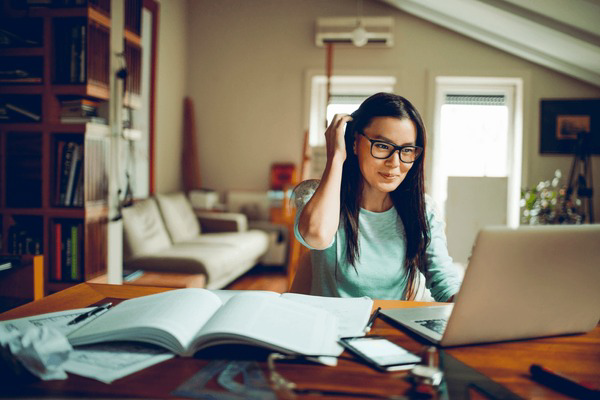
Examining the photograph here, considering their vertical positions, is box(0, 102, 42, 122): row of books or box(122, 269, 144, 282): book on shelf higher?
box(0, 102, 42, 122): row of books

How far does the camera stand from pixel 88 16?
9.03 ft

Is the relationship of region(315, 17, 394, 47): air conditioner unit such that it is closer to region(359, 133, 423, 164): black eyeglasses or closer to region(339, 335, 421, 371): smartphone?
region(359, 133, 423, 164): black eyeglasses

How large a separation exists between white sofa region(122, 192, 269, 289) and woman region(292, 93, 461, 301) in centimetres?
224

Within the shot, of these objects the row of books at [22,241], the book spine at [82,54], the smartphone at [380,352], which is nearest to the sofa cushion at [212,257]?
the row of books at [22,241]

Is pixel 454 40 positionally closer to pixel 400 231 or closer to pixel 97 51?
pixel 97 51

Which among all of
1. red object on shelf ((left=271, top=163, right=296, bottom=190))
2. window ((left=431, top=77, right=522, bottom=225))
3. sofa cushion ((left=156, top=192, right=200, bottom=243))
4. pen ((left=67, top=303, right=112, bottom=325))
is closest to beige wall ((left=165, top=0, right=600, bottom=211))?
red object on shelf ((left=271, top=163, right=296, bottom=190))

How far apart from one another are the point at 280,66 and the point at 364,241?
4.43 metres

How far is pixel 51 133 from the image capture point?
2803 mm

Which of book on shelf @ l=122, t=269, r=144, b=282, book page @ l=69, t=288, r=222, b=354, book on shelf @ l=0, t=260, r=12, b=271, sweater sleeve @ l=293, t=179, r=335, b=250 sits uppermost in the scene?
sweater sleeve @ l=293, t=179, r=335, b=250

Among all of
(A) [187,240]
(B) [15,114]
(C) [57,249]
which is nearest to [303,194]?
(C) [57,249]

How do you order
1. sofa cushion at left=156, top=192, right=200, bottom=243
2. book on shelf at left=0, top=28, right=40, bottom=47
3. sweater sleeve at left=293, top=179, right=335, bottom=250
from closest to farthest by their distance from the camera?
sweater sleeve at left=293, top=179, right=335, bottom=250 < book on shelf at left=0, top=28, right=40, bottom=47 < sofa cushion at left=156, top=192, right=200, bottom=243

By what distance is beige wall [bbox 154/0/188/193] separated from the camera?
4.97 m

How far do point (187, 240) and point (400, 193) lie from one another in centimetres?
327

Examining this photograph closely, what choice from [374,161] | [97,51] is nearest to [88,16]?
[97,51]
